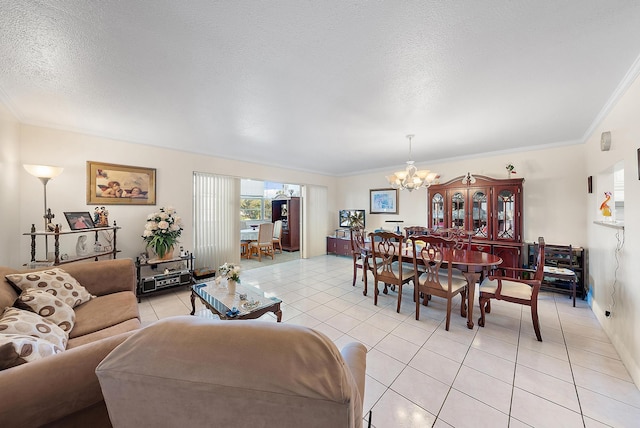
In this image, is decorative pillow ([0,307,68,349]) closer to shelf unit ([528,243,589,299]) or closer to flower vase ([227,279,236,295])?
flower vase ([227,279,236,295])

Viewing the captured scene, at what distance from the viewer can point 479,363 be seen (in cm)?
197

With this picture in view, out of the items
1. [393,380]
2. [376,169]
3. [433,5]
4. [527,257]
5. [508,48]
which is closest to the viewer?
[433,5]

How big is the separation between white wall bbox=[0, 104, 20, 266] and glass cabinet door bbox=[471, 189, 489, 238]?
6358 mm

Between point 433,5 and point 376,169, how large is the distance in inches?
190

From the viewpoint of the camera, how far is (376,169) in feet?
19.6

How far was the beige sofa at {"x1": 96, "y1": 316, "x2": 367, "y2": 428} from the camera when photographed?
0.59 meters

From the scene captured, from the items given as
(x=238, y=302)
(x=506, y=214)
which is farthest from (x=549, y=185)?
(x=238, y=302)

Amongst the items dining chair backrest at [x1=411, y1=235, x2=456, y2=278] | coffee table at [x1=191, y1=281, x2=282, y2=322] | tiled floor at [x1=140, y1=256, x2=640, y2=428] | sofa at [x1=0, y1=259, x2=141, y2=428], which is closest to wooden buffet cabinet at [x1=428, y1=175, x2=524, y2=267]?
tiled floor at [x1=140, y1=256, x2=640, y2=428]

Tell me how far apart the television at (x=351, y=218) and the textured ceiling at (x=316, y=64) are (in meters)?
3.35

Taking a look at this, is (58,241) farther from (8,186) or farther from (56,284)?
(56,284)

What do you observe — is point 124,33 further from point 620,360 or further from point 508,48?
point 620,360

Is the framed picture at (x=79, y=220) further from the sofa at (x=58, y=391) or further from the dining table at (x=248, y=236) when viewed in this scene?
the dining table at (x=248, y=236)

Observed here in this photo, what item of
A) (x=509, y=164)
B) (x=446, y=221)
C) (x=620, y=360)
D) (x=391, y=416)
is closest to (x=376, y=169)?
(x=446, y=221)

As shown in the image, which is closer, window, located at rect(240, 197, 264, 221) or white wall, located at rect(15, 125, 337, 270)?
white wall, located at rect(15, 125, 337, 270)
